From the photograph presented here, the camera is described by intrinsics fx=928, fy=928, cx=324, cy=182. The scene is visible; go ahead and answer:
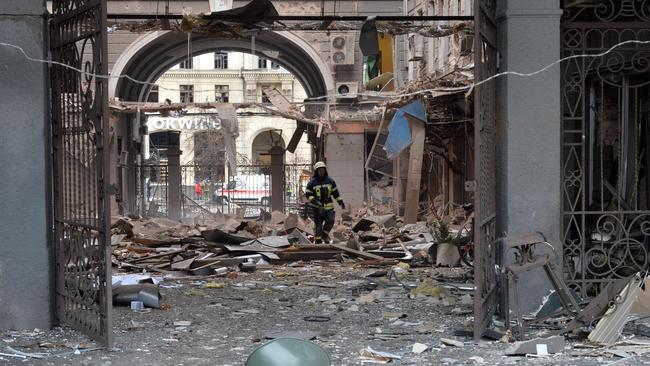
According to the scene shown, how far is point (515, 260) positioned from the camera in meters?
9.23

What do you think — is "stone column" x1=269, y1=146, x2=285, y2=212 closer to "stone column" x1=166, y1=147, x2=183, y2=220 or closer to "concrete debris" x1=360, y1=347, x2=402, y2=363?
"stone column" x1=166, y1=147, x2=183, y2=220

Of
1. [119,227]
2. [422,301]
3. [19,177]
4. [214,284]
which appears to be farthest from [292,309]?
[119,227]

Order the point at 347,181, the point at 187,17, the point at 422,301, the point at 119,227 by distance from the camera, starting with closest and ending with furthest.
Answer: the point at 422,301 < the point at 187,17 < the point at 119,227 < the point at 347,181

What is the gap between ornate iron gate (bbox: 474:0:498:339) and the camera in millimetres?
8352

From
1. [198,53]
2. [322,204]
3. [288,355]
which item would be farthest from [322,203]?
[198,53]

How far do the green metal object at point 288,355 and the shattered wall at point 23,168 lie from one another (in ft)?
16.7

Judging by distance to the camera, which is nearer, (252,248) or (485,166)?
(485,166)

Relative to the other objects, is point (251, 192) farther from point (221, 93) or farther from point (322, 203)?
point (221, 93)

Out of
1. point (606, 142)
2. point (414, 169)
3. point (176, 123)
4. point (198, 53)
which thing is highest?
point (198, 53)

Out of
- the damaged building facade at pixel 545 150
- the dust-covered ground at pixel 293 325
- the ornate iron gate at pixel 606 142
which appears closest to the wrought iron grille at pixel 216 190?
the dust-covered ground at pixel 293 325

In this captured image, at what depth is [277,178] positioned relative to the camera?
98.5 feet

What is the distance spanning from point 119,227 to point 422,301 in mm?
10754

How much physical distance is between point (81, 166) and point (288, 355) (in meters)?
5.25

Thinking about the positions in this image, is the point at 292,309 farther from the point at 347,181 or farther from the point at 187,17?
the point at 347,181
